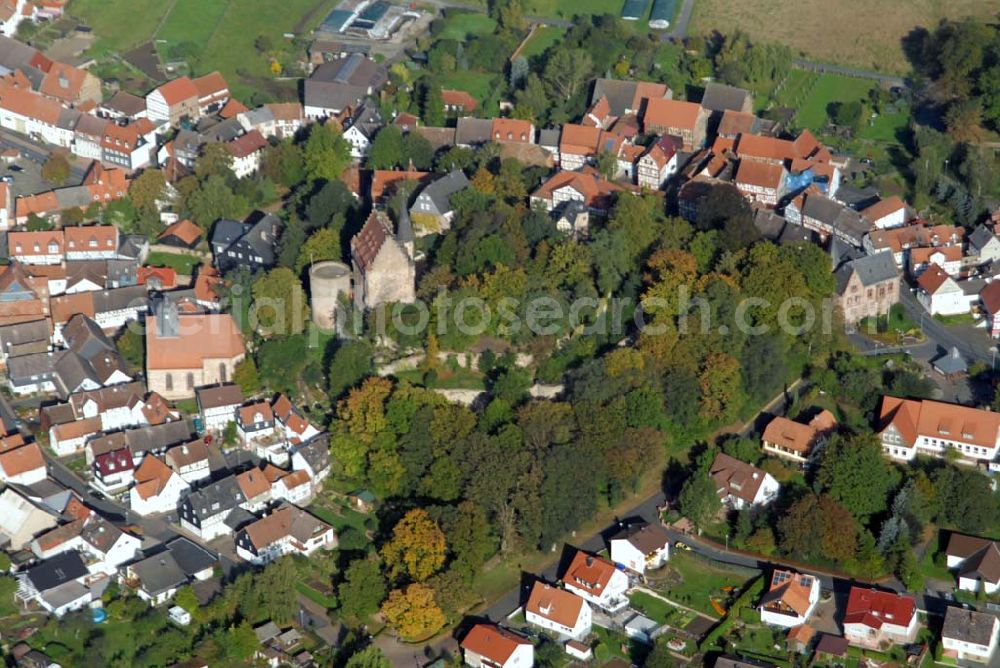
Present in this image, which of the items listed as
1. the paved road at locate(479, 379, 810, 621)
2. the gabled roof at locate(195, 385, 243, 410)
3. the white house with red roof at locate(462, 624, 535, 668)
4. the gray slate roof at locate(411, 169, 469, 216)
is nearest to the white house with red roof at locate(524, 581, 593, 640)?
the paved road at locate(479, 379, 810, 621)

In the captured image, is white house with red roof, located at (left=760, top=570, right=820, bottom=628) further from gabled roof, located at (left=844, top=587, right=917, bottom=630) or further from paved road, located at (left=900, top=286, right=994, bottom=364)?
paved road, located at (left=900, top=286, right=994, bottom=364)

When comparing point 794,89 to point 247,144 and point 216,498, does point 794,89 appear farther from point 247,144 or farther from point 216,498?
point 216,498

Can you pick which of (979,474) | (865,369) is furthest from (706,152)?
(979,474)

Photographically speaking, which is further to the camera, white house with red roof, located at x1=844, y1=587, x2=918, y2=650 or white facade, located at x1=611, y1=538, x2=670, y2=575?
white facade, located at x1=611, y1=538, x2=670, y2=575

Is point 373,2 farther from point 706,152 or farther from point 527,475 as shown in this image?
point 527,475

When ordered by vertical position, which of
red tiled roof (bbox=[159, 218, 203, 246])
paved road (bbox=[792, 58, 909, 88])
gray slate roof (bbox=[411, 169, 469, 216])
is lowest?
red tiled roof (bbox=[159, 218, 203, 246])

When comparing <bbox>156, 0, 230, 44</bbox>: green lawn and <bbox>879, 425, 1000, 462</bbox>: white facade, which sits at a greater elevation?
<bbox>156, 0, 230, 44</bbox>: green lawn

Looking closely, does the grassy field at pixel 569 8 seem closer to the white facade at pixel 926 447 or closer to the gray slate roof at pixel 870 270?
the gray slate roof at pixel 870 270
